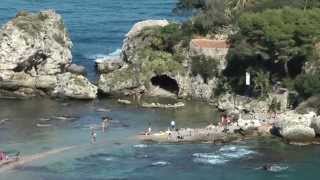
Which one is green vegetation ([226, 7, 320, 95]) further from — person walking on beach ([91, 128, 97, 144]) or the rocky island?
person walking on beach ([91, 128, 97, 144])

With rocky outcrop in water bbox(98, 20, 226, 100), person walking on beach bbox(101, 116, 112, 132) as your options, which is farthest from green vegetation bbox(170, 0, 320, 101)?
person walking on beach bbox(101, 116, 112, 132)

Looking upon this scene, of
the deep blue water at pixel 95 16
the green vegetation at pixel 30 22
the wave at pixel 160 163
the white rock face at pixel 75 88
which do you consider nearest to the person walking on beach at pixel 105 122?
the white rock face at pixel 75 88

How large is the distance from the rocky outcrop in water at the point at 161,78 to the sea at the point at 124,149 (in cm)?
249

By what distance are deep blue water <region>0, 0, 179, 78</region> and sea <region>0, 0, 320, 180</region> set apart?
79.8 feet

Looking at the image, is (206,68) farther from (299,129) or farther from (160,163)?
(160,163)

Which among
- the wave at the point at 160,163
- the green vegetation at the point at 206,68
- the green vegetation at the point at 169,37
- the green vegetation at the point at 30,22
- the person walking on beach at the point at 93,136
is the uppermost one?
the green vegetation at the point at 30,22

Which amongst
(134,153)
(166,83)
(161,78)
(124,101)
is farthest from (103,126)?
(166,83)

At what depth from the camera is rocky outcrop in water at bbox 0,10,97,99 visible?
105 m

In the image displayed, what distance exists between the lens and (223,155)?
80.9 metres

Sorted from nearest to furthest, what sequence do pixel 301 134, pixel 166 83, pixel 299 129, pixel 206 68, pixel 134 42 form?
1. pixel 299 129
2. pixel 301 134
3. pixel 206 68
4. pixel 166 83
5. pixel 134 42

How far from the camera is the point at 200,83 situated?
10569 cm

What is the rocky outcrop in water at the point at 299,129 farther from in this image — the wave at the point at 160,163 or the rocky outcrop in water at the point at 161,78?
the rocky outcrop in water at the point at 161,78

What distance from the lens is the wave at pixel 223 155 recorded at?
3123 inches

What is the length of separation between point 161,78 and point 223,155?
29888 millimetres
